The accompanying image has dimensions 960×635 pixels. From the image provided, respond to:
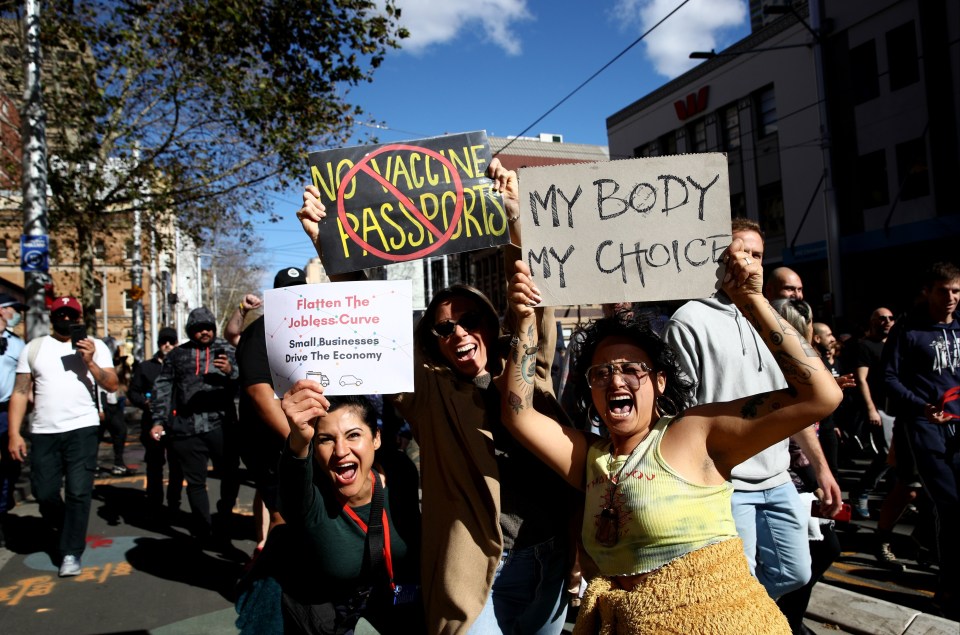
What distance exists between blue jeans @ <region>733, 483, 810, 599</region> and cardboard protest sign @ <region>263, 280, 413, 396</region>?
1.46 metres

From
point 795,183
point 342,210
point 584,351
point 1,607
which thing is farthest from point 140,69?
point 795,183

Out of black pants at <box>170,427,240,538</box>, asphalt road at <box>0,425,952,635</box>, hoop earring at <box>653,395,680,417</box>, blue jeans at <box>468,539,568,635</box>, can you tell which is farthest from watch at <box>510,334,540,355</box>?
black pants at <box>170,427,240,538</box>

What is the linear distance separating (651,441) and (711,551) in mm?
345

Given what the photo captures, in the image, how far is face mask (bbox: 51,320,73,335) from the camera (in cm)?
573

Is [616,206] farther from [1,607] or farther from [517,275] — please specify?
[1,607]

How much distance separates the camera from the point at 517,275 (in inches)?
97.0

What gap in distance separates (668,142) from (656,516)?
26848 mm

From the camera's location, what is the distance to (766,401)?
216 cm

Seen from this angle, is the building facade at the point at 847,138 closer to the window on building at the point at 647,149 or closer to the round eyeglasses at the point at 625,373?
the window on building at the point at 647,149

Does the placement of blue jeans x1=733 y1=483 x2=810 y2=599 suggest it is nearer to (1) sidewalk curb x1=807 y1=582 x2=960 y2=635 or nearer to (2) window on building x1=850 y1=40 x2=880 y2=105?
(1) sidewalk curb x1=807 y1=582 x2=960 y2=635

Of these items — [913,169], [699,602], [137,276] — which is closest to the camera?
[699,602]

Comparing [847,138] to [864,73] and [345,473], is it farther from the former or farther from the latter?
[345,473]

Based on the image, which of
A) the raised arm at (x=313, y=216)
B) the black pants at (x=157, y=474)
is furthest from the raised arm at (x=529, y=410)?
the black pants at (x=157, y=474)

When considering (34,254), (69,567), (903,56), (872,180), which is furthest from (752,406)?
(872,180)
